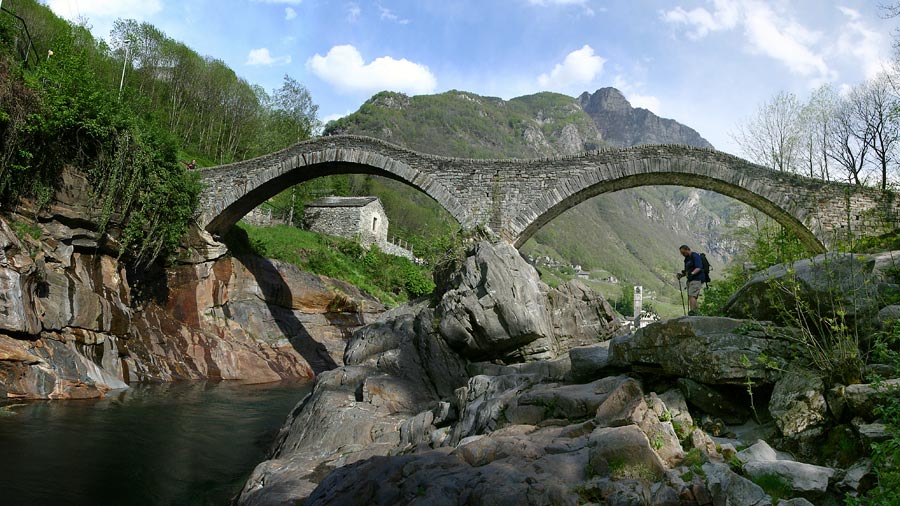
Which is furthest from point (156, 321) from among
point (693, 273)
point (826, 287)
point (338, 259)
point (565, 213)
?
point (565, 213)

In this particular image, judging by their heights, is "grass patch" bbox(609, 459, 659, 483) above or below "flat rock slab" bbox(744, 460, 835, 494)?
below

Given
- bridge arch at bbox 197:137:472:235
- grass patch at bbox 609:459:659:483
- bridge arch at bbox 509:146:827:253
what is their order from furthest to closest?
bridge arch at bbox 197:137:472:235 < bridge arch at bbox 509:146:827:253 < grass patch at bbox 609:459:659:483

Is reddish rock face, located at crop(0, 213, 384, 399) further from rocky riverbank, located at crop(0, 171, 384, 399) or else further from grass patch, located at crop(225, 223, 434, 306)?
grass patch, located at crop(225, 223, 434, 306)

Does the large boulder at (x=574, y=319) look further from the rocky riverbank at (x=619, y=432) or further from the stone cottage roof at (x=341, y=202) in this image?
the stone cottage roof at (x=341, y=202)

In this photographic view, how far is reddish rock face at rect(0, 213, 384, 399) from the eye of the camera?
11.8 m

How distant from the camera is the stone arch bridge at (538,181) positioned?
568 inches

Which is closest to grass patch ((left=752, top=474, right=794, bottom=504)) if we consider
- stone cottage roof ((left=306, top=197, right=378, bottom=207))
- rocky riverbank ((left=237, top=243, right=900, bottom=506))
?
rocky riverbank ((left=237, top=243, right=900, bottom=506))

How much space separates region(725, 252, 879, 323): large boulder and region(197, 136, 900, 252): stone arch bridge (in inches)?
358

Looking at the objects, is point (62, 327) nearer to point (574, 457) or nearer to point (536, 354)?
point (536, 354)

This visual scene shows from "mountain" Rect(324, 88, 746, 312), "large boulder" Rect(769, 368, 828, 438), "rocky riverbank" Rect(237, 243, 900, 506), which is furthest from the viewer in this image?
"mountain" Rect(324, 88, 746, 312)

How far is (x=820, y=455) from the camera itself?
4.39 m

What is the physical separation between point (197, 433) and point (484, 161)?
10610 millimetres

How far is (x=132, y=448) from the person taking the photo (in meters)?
9.08

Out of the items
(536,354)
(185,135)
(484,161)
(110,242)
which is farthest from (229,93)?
(536,354)
